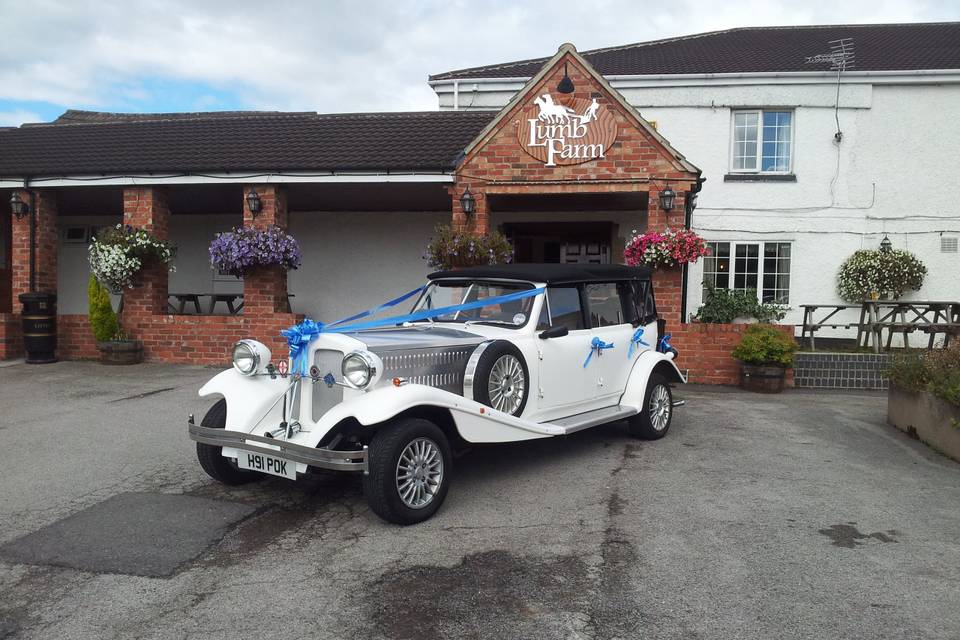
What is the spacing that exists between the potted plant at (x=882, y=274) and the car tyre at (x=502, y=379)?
1124 centimetres

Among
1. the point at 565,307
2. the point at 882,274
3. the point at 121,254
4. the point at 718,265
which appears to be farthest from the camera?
the point at 718,265

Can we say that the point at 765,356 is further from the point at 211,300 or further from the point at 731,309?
the point at 211,300

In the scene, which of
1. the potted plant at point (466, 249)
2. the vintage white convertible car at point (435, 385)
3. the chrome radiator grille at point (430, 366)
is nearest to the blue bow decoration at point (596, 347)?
the vintage white convertible car at point (435, 385)

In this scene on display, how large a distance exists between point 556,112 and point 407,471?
798 centimetres

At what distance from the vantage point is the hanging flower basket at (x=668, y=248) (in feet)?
33.6

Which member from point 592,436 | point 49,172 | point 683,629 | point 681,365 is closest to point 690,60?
point 681,365

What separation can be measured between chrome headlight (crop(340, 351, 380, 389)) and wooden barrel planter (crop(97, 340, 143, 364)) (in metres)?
8.62

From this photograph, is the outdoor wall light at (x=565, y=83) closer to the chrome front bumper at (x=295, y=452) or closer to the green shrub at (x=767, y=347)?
the green shrub at (x=767, y=347)

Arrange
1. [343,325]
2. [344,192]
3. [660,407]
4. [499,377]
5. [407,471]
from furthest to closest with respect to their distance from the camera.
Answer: [344,192] < [660,407] < [343,325] < [499,377] < [407,471]

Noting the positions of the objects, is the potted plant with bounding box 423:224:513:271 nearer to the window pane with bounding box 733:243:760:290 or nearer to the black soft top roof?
the black soft top roof

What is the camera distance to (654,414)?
266 inches

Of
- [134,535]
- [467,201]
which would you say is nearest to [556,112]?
[467,201]

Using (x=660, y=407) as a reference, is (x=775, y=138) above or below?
above

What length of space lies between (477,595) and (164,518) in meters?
2.21
